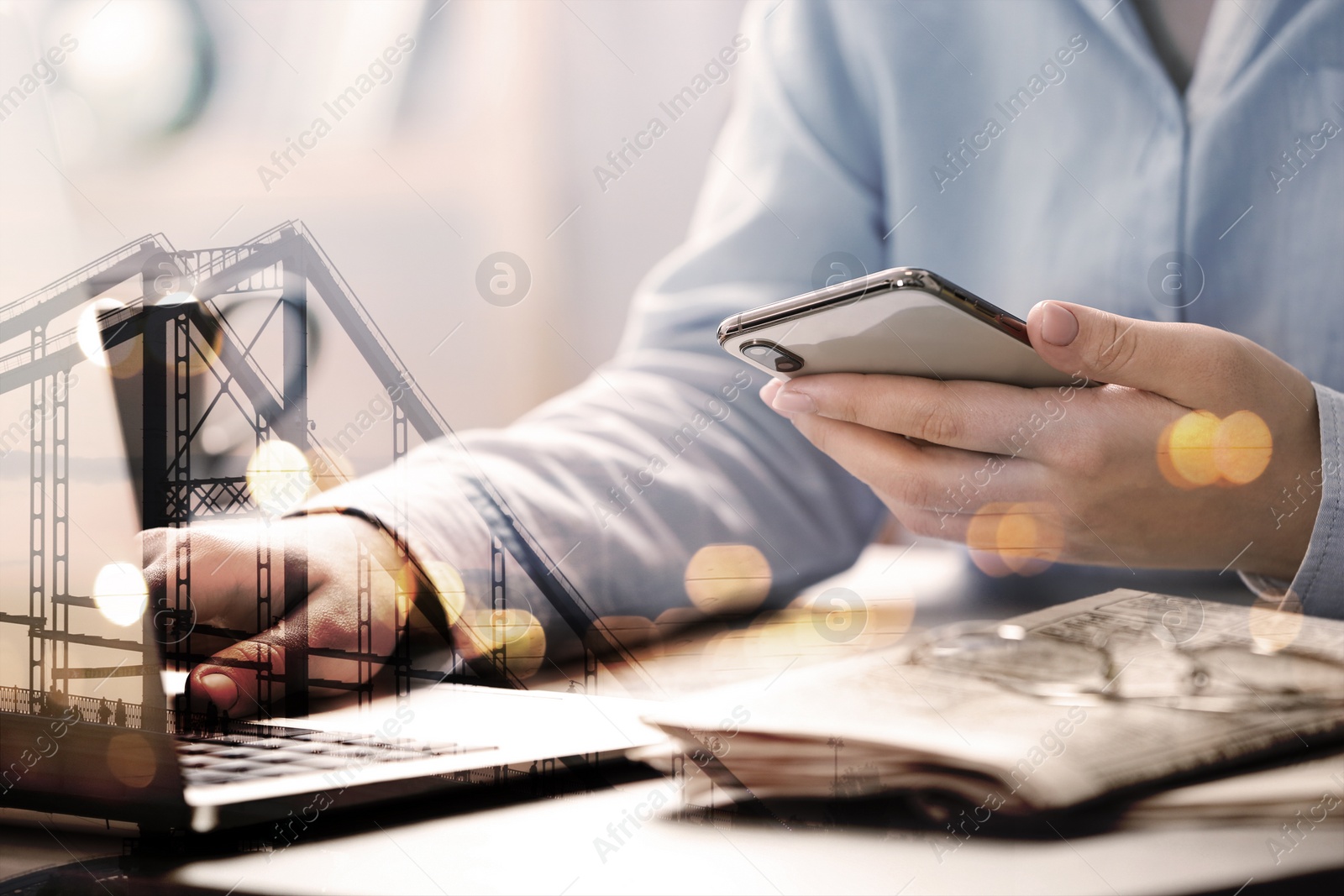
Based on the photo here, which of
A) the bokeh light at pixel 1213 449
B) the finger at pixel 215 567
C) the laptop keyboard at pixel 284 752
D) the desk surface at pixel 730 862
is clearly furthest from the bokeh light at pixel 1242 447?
the finger at pixel 215 567

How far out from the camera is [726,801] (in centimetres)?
38

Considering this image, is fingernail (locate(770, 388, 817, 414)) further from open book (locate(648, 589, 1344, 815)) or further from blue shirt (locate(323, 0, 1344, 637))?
blue shirt (locate(323, 0, 1344, 637))

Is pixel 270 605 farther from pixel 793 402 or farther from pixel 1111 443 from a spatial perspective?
pixel 1111 443

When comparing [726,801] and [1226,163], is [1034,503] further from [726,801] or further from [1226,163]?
[1226,163]

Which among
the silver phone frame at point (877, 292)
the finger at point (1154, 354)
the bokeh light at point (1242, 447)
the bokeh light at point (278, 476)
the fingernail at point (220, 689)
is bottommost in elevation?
the fingernail at point (220, 689)

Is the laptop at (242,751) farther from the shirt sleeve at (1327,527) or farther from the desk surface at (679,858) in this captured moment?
the shirt sleeve at (1327,527)

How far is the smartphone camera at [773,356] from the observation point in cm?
42

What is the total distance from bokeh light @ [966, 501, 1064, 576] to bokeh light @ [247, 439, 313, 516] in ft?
1.92

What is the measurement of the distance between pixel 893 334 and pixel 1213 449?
0.28 m

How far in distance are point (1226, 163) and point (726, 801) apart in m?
0.78

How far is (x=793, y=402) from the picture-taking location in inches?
18.6

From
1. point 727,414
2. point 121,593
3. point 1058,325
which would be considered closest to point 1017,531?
point 1058,325

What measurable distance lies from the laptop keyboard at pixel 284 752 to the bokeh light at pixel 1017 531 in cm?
44

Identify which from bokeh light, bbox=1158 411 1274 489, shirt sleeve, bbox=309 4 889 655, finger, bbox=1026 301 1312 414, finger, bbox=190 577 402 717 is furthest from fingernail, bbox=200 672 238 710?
bokeh light, bbox=1158 411 1274 489
